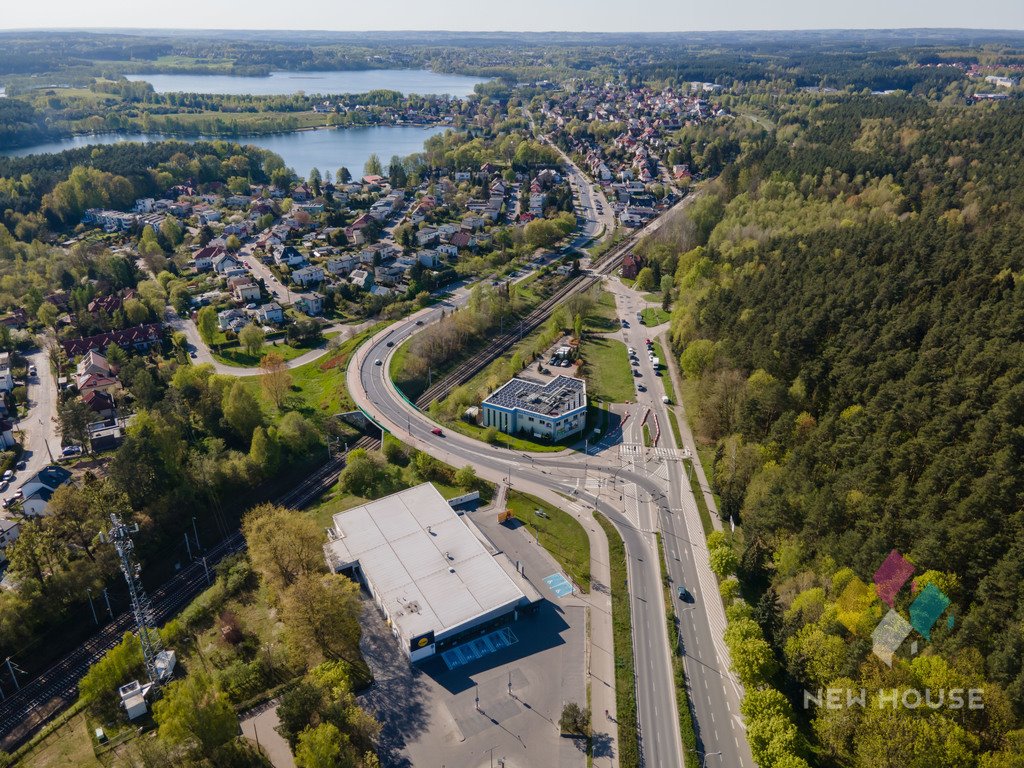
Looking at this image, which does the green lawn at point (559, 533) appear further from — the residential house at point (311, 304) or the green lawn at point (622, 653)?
→ the residential house at point (311, 304)

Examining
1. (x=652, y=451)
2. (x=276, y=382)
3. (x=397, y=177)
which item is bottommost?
(x=652, y=451)

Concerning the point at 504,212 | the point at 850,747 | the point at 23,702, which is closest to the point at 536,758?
the point at 850,747

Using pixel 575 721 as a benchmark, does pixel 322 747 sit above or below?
above

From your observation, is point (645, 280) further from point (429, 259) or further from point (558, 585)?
point (558, 585)

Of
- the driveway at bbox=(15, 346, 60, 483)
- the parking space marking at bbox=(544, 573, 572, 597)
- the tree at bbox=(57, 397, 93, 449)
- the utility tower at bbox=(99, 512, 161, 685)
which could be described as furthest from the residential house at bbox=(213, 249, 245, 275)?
the parking space marking at bbox=(544, 573, 572, 597)

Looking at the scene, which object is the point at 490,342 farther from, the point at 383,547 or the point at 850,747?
the point at 850,747

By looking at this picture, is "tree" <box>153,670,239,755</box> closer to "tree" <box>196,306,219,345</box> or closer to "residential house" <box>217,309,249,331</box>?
"tree" <box>196,306,219,345</box>

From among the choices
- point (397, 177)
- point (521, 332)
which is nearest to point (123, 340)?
point (521, 332)
